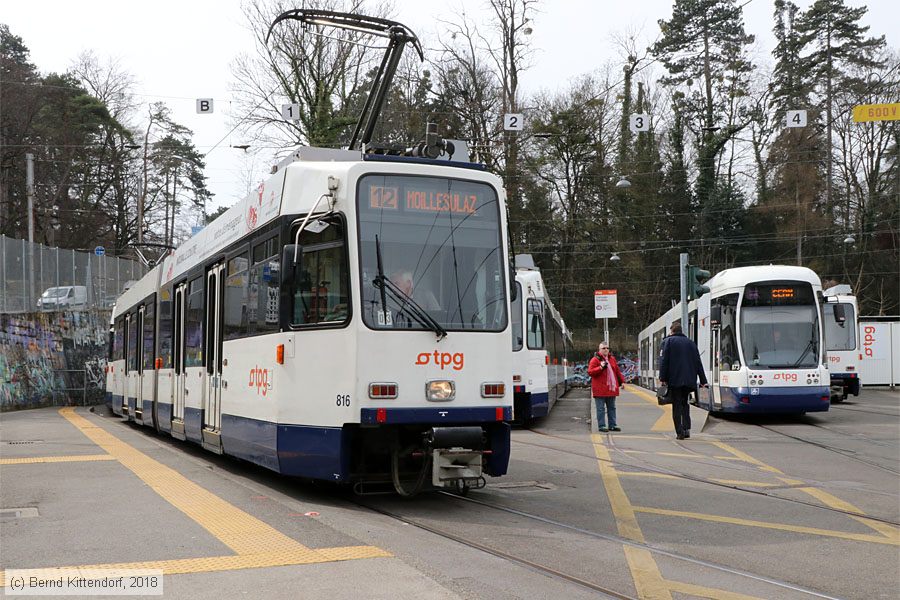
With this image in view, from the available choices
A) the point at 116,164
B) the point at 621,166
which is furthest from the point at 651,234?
the point at 116,164

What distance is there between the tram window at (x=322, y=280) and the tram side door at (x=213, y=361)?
3.08 meters

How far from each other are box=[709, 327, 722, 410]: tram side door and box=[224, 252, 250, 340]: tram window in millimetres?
13205

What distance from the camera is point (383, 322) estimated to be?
29.0 ft

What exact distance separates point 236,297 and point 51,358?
2479 cm

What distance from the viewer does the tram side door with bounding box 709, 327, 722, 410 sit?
21812 millimetres

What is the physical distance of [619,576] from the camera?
638cm

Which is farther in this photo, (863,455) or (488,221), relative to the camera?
(863,455)

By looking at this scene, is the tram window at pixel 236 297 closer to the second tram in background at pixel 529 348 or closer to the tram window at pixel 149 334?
the tram window at pixel 149 334

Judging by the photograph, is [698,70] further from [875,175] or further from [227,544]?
[227,544]

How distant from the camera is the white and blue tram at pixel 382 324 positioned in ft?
28.9

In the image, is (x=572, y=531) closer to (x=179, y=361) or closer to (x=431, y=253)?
(x=431, y=253)

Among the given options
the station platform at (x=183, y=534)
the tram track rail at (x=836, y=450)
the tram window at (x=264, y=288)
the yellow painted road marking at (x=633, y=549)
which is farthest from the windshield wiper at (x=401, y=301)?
the tram track rail at (x=836, y=450)

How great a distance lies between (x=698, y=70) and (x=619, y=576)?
45113mm

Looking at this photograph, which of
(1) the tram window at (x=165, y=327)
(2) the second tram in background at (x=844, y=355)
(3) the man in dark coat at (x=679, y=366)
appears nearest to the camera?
(1) the tram window at (x=165, y=327)
